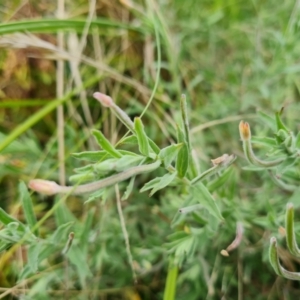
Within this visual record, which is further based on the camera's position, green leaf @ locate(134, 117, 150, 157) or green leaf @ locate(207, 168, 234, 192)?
green leaf @ locate(207, 168, 234, 192)

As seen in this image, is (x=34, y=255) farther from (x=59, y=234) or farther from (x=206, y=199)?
(x=206, y=199)

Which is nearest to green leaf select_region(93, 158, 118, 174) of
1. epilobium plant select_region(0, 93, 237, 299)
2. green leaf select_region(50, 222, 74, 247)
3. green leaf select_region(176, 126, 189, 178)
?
epilobium plant select_region(0, 93, 237, 299)

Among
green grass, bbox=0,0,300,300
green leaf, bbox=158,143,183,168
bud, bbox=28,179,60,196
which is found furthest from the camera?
green grass, bbox=0,0,300,300

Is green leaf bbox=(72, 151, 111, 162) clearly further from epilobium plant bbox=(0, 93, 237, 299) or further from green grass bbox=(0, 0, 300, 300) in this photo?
green grass bbox=(0, 0, 300, 300)

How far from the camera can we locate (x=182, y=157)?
72 cm

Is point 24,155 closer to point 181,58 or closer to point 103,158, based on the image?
point 181,58

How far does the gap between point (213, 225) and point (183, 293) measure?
31cm

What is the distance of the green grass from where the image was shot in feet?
3.09

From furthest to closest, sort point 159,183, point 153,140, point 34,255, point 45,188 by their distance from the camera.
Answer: point 153,140 → point 34,255 → point 159,183 → point 45,188

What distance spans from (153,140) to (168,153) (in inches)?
24.3

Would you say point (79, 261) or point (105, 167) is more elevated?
point (105, 167)

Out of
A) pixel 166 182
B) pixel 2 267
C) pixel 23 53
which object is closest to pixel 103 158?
pixel 166 182

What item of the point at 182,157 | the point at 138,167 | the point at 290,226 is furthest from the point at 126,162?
the point at 290,226

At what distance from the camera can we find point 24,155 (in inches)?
48.1
